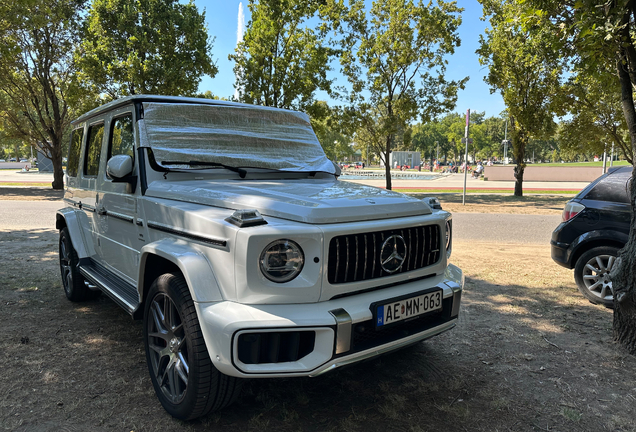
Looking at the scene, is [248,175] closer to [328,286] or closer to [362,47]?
[328,286]

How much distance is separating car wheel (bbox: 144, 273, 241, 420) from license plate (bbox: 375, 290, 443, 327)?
88cm

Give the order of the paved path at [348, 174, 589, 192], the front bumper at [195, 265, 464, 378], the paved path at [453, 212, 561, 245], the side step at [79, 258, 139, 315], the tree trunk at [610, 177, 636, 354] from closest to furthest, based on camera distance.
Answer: the front bumper at [195, 265, 464, 378] < the side step at [79, 258, 139, 315] < the tree trunk at [610, 177, 636, 354] < the paved path at [453, 212, 561, 245] < the paved path at [348, 174, 589, 192]

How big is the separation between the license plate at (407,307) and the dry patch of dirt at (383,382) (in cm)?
67

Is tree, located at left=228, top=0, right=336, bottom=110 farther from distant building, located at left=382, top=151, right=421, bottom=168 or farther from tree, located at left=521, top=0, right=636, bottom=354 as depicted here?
distant building, located at left=382, top=151, right=421, bottom=168

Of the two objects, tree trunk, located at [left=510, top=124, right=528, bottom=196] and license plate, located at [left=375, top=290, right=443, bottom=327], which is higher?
tree trunk, located at [left=510, top=124, right=528, bottom=196]

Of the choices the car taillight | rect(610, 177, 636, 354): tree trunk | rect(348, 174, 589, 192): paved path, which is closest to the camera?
rect(610, 177, 636, 354): tree trunk

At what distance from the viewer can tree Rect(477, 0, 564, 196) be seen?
663 inches

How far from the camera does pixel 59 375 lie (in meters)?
3.23

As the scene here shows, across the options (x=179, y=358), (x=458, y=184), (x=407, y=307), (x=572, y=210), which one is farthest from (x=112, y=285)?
(x=458, y=184)

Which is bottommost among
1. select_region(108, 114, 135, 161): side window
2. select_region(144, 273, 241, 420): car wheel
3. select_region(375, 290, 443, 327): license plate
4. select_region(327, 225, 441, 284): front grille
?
select_region(144, 273, 241, 420): car wheel

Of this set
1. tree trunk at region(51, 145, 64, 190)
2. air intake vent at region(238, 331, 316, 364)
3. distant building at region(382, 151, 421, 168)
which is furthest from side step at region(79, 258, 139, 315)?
distant building at region(382, 151, 421, 168)

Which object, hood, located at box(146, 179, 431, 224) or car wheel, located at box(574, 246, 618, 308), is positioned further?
car wheel, located at box(574, 246, 618, 308)

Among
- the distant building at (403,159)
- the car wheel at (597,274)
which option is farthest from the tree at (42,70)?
the distant building at (403,159)

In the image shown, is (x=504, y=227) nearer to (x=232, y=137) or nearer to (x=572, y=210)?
(x=572, y=210)
